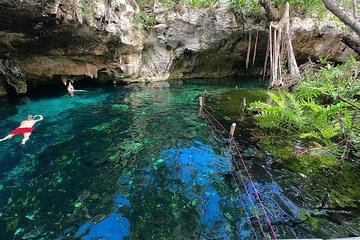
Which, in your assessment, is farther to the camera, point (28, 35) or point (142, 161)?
point (28, 35)

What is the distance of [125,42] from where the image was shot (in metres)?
14.0

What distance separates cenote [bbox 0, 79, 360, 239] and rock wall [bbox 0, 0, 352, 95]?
14.3 ft

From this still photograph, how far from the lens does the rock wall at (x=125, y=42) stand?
9.96m

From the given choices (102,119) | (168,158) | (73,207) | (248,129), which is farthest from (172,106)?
(73,207)

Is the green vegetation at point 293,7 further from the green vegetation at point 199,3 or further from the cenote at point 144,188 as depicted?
the cenote at point 144,188

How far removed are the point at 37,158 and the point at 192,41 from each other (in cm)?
1336

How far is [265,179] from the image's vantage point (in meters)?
4.86

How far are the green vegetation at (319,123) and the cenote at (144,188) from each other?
3.20ft

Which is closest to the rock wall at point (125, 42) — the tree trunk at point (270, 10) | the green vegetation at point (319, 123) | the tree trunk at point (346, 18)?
the tree trunk at point (270, 10)

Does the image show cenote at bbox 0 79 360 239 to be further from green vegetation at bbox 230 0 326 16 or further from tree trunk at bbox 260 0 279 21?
green vegetation at bbox 230 0 326 16

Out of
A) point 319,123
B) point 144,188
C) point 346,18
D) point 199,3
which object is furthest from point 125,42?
point 346,18

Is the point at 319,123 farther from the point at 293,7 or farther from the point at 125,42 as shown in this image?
the point at 293,7

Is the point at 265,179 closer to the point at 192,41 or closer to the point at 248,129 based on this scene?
the point at 248,129

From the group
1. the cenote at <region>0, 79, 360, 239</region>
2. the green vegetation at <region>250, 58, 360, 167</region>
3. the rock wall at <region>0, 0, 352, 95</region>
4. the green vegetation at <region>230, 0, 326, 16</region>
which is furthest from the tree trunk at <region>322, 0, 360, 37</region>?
the green vegetation at <region>230, 0, 326, 16</region>
